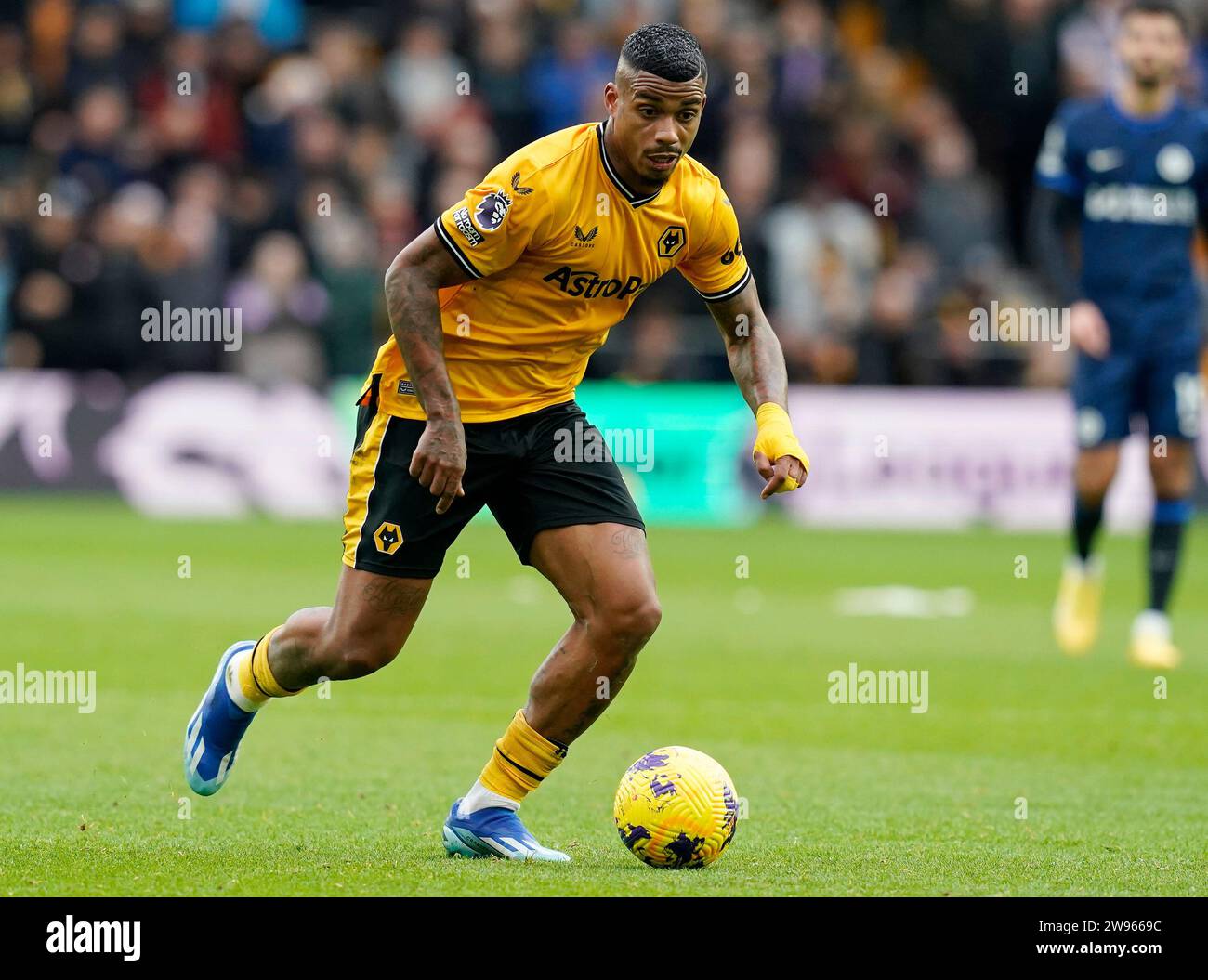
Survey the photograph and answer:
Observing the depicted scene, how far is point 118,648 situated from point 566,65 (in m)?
11.4

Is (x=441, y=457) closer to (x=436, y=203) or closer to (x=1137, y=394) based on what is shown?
(x=1137, y=394)

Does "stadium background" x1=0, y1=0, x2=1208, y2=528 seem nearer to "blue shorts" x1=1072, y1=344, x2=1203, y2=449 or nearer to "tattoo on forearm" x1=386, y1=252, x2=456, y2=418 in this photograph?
"blue shorts" x1=1072, y1=344, x2=1203, y2=449

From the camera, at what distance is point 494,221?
6.21m

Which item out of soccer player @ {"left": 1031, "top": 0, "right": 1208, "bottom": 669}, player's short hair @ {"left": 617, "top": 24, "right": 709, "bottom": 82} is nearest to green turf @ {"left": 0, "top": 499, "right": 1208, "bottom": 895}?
soccer player @ {"left": 1031, "top": 0, "right": 1208, "bottom": 669}

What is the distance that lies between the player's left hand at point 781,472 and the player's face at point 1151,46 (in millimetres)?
5786

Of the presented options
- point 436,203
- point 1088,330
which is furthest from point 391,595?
point 436,203

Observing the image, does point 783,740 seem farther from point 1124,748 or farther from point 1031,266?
point 1031,266

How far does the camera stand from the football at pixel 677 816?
6.16 m

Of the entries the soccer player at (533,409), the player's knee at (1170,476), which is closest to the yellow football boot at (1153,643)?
the player's knee at (1170,476)

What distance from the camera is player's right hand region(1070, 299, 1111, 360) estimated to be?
36.2 ft

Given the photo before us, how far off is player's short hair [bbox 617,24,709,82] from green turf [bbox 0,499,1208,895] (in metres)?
2.45

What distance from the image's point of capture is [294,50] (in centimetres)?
2164

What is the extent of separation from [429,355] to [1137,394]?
6379 millimetres
